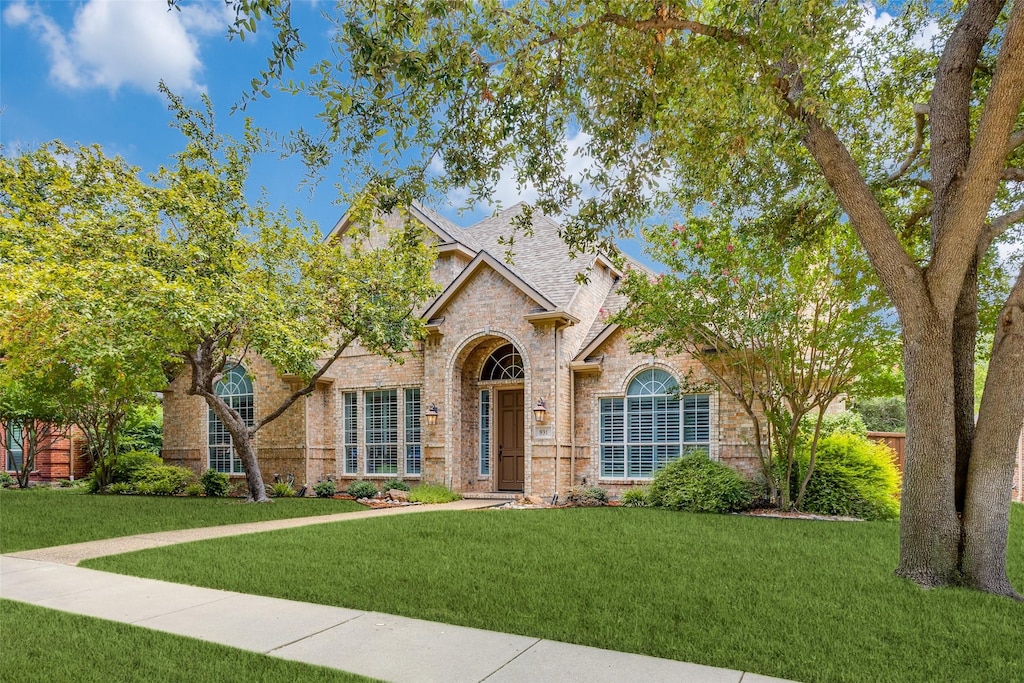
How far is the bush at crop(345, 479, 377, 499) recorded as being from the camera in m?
16.2

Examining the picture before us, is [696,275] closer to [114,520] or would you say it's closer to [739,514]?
[739,514]

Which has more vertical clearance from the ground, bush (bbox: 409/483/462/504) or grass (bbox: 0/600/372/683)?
grass (bbox: 0/600/372/683)

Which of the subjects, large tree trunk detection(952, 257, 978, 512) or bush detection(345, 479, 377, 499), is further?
bush detection(345, 479, 377, 499)

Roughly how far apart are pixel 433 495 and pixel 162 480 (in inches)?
324

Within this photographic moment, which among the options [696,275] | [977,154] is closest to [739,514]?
[696,275]

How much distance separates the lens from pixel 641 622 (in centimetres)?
505

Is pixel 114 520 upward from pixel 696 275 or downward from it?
downward

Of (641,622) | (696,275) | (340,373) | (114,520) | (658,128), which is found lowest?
(114,520)

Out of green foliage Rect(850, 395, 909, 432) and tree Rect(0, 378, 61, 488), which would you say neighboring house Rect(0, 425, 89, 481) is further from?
green foliage Rect(850, 395, 909, 432)

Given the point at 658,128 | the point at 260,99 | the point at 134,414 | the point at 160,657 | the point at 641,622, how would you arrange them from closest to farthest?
the point at 160,657, the point at 641,622, the point at 260,99, the point at 658,128, the point at 134,414

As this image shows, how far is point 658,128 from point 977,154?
2.99 meters

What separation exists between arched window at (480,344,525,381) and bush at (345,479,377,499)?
3864 millimetres

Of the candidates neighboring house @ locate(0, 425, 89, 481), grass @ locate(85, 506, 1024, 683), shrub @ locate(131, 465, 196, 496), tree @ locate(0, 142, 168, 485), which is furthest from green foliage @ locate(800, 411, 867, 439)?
neighboring house @ locate(0, 425, 89, 481)

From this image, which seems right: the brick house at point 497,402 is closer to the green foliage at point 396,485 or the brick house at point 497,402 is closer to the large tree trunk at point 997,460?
the green foliage at point 396,485
